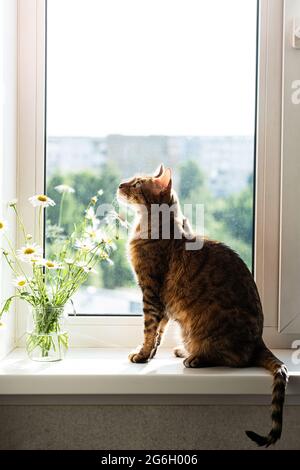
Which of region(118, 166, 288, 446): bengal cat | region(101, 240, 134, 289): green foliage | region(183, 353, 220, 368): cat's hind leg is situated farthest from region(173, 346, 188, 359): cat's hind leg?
region(101, 240, 134, 289): green foliage

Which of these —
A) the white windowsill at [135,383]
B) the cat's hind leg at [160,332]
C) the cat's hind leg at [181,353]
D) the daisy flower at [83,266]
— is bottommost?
the white windowsill at [135,383]

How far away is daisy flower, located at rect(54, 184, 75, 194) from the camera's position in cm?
175

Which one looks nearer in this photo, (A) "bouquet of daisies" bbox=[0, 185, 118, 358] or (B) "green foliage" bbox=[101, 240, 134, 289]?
(A) "bouquet of daisies" bbox=[0, 185, 118, 358]

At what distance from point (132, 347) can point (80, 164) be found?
0.53m

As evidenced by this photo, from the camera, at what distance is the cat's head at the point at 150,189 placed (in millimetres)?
1640

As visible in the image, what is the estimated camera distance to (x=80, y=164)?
183cm

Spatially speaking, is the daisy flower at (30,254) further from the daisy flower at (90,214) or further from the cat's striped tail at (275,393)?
the cat's striped tail at (275,393)

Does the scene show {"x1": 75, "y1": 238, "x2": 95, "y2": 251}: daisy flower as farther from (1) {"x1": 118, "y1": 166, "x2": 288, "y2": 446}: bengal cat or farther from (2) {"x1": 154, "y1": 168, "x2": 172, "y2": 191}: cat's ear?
(2) {"x1": 154, "y1": 168, "x2": 172, "y2": 191}: cat's ear

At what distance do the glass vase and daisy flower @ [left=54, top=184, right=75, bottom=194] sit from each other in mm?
323

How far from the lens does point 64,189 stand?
5.80ft

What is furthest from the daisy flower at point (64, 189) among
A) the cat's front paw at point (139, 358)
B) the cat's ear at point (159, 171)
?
the cat's front paw at point (139, 358)

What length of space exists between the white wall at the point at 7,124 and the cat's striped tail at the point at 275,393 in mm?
652
